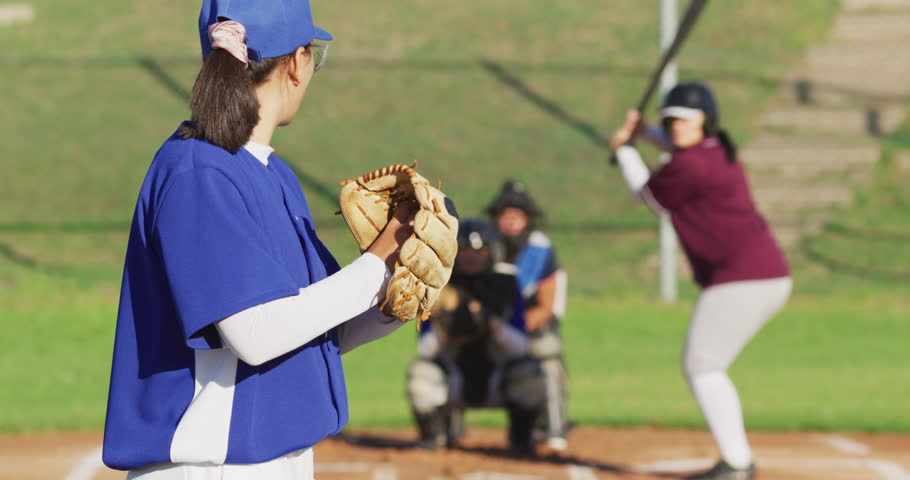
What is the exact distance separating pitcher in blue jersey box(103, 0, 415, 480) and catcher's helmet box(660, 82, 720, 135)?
425 cm

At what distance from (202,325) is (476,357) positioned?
16.8 feet

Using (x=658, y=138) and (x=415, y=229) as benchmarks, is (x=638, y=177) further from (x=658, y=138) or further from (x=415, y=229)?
(x=415, y=229)

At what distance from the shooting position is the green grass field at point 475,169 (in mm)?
9945

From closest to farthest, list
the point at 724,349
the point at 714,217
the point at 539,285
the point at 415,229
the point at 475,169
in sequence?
the point at 415,229, the point at 724,349, the point at 714,217, the point at 539,285, the point at 475,169

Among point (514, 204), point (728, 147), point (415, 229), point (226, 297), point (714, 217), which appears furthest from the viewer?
point (514, 204)

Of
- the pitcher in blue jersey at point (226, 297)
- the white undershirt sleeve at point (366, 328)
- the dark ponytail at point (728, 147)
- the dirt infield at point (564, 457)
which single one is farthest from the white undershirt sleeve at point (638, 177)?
the pitcher in blue jersey at point (226, 297)

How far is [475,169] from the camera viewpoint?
18.5 meters

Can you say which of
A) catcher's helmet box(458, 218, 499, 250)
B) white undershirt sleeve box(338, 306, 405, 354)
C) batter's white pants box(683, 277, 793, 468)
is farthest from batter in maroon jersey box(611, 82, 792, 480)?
white undershirt sleeve box(338, 306, 405, 354)

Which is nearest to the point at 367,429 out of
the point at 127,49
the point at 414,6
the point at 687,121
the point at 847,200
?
the point at 687,121

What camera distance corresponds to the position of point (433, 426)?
714 centimetres

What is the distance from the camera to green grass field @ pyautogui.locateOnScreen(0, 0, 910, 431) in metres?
9.95

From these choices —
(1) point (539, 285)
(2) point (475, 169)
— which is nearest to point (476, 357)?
(1) point (539, 285)

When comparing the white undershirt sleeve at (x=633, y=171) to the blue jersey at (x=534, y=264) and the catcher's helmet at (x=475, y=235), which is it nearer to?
the catcher's helmet at (x=475, y=235)

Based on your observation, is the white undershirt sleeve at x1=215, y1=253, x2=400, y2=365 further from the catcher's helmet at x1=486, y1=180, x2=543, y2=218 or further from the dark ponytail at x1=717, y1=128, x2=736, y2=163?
the catcher's helmet at x1=486, y1=180, x2=543, y2=218
